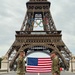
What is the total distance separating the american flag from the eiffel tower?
183ft

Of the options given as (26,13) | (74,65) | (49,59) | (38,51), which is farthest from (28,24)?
(49,59)

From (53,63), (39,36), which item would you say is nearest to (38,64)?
(53,63)

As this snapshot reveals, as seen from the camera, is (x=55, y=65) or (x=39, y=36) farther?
(x=39, y=36)

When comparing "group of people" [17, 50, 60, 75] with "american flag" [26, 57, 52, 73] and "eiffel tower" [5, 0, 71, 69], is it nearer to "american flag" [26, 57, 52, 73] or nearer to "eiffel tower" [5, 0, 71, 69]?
"american flag" [26, 57, 52, 73]

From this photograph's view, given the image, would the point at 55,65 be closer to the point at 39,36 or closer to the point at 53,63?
the point at 53,63

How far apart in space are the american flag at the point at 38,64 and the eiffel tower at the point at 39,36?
55902mm

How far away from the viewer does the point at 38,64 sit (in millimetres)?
10562

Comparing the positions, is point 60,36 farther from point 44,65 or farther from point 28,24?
point 44,65

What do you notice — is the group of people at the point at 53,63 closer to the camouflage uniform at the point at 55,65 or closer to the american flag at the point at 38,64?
the camouflage uniform at the point at 55,65

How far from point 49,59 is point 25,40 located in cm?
5936

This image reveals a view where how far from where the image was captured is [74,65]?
2375 inches

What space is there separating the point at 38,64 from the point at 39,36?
60.4 meters

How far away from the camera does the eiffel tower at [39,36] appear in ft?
225

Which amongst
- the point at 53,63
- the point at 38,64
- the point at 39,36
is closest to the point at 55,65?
the point at 53,63
